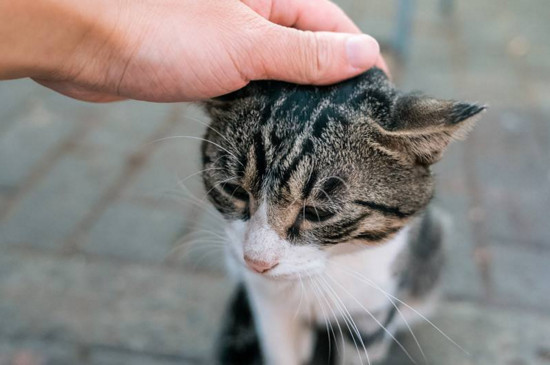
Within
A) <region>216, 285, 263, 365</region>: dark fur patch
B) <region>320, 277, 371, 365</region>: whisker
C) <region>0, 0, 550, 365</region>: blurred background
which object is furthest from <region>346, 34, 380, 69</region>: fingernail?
<region>216, 285, 263, 365</region>: dark fur patch

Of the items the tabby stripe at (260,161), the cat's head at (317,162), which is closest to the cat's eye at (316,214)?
the cat's head at (317,162)

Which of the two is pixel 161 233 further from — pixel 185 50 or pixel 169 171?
pixel 185 50

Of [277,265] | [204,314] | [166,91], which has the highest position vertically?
[166,91]

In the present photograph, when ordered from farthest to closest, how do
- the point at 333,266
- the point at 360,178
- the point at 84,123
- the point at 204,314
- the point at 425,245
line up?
the point at 84,123
the point at 204,314
the point at 425,245
the point at 333,266
the point at 360,178

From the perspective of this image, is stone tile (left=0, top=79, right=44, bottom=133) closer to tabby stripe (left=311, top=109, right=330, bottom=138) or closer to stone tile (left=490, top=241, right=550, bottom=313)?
tabby stripe (left=311, top=109, right=330, bottom=138)

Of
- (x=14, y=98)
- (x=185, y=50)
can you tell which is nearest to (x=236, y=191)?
(x=185, y=50)

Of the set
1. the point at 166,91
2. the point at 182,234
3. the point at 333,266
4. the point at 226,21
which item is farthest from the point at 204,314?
the point at 226,21

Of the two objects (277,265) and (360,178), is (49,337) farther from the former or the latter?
Answer: (360,178)
